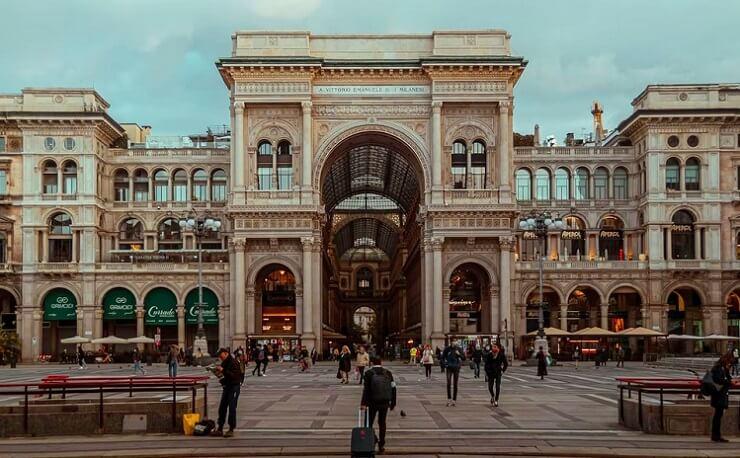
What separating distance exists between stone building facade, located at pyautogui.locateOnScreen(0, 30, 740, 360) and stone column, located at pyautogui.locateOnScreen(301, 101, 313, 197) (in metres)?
0.14

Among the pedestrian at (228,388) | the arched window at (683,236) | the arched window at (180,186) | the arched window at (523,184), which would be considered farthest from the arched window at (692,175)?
the pedestrian at (228,388)

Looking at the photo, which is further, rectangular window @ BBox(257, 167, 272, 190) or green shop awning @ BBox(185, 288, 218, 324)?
green shop awning @ BBox(185, 288, 218, 324)

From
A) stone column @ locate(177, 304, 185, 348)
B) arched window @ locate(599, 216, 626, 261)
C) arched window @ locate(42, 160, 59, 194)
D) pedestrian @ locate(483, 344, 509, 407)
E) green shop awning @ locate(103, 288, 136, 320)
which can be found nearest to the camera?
pedestrian @ locate(483, 344, 509, 407)

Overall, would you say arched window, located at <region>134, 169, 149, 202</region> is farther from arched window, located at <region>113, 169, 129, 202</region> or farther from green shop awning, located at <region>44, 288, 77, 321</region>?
green shop awning, located at <region>44, 288, 77, 321</region>

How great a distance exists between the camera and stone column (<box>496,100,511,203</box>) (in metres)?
87.6

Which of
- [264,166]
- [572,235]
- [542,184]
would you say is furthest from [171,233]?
[572,235]

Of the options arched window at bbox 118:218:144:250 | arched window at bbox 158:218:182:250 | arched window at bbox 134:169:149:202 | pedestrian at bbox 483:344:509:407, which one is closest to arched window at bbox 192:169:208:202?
arched window at bbox 158:218:182:250

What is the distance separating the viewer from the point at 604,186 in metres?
98.8

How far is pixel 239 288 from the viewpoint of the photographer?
286 ft

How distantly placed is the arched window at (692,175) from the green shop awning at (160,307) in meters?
46.7

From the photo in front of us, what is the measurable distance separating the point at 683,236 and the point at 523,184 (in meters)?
15.4

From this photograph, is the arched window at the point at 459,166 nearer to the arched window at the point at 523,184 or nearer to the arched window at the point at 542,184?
the arched window at the point at 523,184

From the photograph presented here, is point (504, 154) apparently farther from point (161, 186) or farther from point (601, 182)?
point (161, 186)

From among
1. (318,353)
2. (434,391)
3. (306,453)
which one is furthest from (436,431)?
(318,353)
